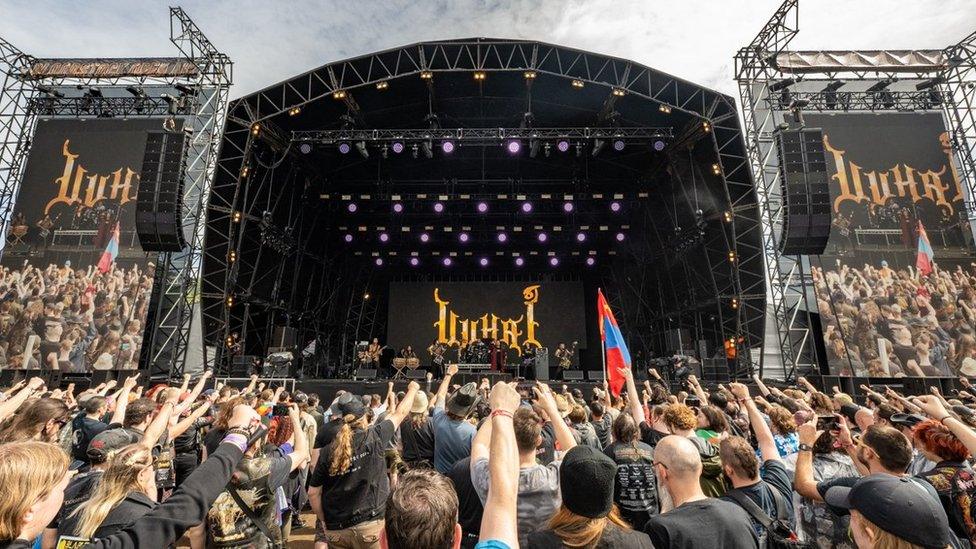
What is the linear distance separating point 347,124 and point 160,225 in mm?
6293

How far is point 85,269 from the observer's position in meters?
14.2

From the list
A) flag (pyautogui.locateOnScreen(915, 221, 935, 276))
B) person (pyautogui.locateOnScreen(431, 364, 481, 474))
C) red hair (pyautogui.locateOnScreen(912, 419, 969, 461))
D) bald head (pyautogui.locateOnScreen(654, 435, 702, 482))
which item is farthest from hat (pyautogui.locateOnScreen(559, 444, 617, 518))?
flag (pyautogui.locateOnScreen(915, 221, 935, 276))

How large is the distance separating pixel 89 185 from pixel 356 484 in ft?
57.6

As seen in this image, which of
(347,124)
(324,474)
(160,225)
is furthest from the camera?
(347,124)

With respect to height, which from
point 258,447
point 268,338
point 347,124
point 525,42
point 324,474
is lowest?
point 324,474

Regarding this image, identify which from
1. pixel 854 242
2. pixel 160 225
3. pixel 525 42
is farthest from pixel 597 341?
pixel 160 225

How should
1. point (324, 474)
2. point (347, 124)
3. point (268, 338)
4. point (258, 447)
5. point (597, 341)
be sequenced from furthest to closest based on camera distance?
1. point (597, 341)
2. point (268, 338)
3. point (347, 124)
4. point (324, 474)
5. point (258, 447)

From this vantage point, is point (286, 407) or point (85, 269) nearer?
point (286, 407)

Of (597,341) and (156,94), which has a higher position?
(156,94)

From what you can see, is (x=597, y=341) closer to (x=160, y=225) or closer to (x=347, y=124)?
(x=347, y=124)

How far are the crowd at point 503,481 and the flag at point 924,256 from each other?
12.9 meters

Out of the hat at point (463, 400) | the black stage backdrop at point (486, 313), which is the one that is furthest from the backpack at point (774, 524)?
the black stage backdrop at point (486, 313)

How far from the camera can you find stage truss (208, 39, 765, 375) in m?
13.5

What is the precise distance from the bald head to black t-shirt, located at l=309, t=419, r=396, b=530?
209cm
